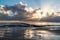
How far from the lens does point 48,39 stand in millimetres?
2115

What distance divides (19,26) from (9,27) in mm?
156

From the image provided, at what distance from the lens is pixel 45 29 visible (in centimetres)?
215

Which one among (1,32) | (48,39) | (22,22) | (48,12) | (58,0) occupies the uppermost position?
(58,0)

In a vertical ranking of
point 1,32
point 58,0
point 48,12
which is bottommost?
point 1,32

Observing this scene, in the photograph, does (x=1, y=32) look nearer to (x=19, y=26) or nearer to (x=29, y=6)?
(x=19, y=26)

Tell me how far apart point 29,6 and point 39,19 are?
0.84ft

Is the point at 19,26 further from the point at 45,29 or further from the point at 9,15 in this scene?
the point at 45,29

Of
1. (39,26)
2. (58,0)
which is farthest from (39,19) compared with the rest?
(58,0)

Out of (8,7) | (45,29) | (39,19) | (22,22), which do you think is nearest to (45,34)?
(45,29)

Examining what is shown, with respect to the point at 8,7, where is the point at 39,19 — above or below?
below

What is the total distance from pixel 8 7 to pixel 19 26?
341 mm

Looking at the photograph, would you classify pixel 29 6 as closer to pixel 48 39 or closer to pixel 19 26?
pixel 19 26

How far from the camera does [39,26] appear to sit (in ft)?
6.99

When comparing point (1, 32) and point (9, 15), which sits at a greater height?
point (9, 15)
